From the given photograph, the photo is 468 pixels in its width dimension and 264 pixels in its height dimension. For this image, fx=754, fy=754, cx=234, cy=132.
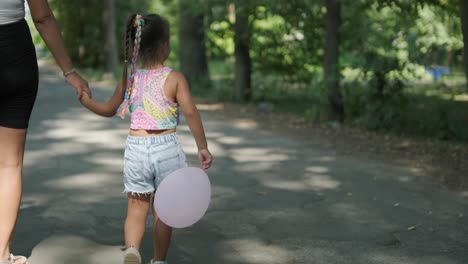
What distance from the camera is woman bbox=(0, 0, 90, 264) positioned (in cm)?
390

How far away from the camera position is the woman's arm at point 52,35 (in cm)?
418

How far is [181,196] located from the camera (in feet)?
13.2

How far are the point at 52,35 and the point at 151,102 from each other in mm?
688

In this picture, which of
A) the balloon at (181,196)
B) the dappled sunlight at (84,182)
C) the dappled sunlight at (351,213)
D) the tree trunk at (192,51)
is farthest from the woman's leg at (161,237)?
the tree trunk at (192,51)

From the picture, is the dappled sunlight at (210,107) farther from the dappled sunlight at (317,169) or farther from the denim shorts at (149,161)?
the denim shorts at (149,161)

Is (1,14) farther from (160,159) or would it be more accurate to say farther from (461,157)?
(461,157)


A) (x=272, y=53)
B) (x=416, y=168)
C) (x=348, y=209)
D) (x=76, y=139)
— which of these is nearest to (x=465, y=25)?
(x=416, y=168)

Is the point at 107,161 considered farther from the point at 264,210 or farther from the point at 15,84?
the point at 15,84

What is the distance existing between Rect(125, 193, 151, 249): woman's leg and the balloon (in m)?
0.24

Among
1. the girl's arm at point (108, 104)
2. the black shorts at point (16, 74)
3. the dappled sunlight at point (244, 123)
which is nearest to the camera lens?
the black shorts at point (16, 74)

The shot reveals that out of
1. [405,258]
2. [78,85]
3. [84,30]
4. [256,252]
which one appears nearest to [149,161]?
[78,85]

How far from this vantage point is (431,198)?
6.53 meters

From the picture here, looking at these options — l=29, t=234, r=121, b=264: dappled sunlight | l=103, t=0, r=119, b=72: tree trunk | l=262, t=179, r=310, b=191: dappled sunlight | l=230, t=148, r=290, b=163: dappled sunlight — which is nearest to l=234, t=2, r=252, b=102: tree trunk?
l=230, t=148, r=290, b=163: dappled sunlight

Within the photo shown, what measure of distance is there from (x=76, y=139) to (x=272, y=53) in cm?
631
